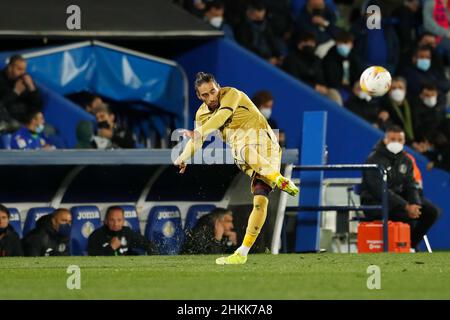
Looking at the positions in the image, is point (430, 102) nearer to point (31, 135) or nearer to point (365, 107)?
point (365, 107)

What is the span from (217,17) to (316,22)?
2026 mm

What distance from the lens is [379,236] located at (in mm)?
17453

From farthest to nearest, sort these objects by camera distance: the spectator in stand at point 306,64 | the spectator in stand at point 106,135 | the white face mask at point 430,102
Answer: the white face mask at point 430,102, the spectator in stand at point 306,64, the spectator in stand at point 106,135

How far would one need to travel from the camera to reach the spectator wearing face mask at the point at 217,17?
70.1 feet

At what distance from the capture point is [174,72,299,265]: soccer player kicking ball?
13820 mm

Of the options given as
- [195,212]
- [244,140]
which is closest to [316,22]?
[195,212]

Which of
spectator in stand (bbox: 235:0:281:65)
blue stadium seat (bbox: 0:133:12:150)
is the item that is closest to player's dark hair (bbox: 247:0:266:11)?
spectator in stand (bbox: 235:0:281:65)

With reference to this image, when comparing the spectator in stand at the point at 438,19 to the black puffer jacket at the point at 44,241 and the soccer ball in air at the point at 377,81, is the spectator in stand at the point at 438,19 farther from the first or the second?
the black puffer jacket at the point at 44,241

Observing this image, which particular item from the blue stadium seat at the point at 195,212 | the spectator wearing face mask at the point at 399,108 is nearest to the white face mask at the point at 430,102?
the spectator wearing face mask at the point at 399,108

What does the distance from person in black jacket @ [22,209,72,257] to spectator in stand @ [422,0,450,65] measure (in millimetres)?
9361

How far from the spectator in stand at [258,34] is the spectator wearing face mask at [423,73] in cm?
220

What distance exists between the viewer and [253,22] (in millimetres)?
21906

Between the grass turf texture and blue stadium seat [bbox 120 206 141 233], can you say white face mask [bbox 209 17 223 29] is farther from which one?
the grass turf texture
